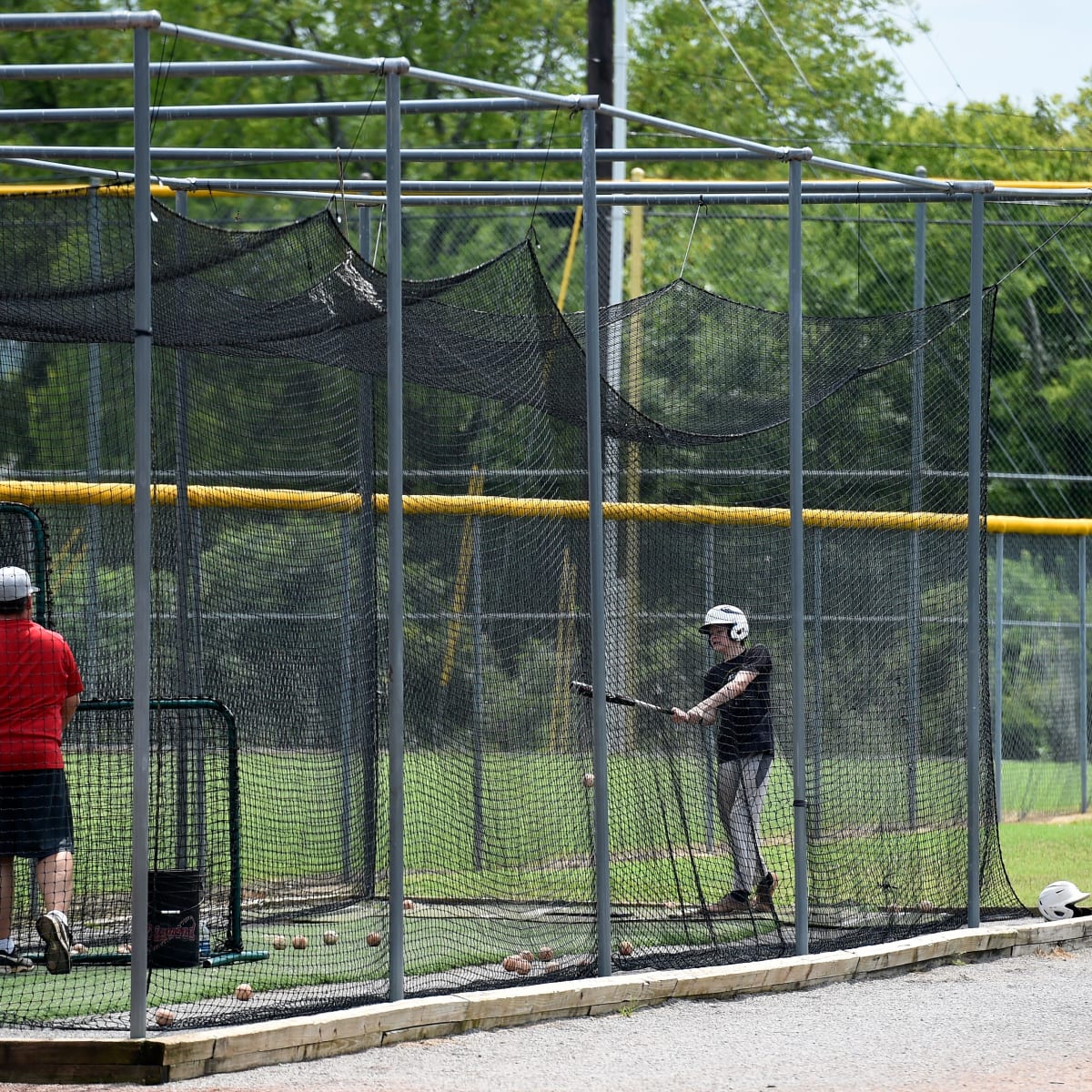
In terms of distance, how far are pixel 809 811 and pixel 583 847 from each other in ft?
5.51

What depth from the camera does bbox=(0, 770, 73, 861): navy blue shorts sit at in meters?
8.32

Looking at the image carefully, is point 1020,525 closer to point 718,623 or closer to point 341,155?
point 718,623

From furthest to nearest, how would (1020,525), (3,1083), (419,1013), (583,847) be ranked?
(1020,525)
(583,847)
(419,1013)
(3,1083)

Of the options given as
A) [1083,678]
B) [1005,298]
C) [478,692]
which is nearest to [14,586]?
[478,692]

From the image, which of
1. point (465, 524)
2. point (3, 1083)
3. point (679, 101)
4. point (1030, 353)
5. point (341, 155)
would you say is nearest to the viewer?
point (3, 1083)

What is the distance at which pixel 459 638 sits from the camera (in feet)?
30.8

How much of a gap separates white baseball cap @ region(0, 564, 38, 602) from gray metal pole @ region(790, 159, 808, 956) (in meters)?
3.48

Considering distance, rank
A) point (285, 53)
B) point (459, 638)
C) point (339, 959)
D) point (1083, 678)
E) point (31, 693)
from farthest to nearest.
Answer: point (1083, 678) → point (459, 638) → point (339, 959) → point (31, 693) → point (285, 53)

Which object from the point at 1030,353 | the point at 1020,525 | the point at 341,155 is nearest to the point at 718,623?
the point at 341,155

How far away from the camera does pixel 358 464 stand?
1044cm

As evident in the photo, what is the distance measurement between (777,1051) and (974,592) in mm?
3461

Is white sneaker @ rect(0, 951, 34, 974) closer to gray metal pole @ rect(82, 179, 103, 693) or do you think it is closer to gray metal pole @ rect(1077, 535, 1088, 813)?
gray metal pole @ rect(82, 179, 103, 693)

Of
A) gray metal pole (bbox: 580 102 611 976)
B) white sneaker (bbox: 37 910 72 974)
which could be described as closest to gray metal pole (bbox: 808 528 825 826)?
gray metal pole (bbox: 580 102 611 976)

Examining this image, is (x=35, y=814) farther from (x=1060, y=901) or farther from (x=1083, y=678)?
(x=1083, y=678)
